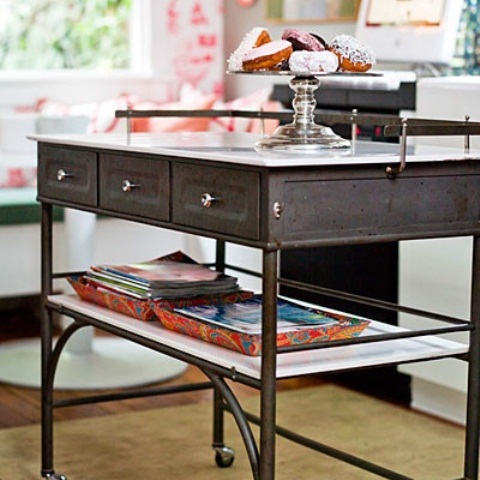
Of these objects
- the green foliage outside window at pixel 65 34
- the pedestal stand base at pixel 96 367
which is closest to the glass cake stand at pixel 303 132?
the pedestal stand base at pixel 96 367

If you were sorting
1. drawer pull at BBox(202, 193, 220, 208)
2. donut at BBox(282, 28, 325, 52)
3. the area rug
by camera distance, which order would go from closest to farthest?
1. drawer pull at BBox(202, 193, 220, 208)
2. donut at BBox(282, 28, 325, 52)
3. the area rug

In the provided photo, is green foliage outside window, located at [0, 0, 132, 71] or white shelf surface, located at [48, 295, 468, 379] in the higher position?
green foliage outside window, located at [0, 0, 132, 71]

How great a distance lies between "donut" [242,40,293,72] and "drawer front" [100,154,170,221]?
0.26 metres

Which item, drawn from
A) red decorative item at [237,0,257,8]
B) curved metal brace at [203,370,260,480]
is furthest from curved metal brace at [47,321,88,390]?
red decorative item at [237,0,257,8]

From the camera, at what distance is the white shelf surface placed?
2117mm

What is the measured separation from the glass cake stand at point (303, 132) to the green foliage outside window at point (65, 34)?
3.31 meters

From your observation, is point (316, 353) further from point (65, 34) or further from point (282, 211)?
point (65, 34)

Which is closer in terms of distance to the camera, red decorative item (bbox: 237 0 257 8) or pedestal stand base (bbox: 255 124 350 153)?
pedestal stand base (bbox: 255 124 350 153)

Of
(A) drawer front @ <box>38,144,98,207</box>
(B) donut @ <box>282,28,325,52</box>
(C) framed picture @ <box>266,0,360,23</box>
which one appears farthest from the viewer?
(C) framed picture @ <box>266,0,360,23</box>

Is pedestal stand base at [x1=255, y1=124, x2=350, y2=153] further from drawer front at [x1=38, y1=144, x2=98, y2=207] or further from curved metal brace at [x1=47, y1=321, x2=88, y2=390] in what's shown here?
curved metal brace at [x1=47, y1=321, x2=88, y2=390]

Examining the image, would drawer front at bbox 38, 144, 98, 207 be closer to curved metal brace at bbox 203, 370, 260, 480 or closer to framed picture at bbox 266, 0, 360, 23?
curved metal brace at bbox 203, 370, 260, 480

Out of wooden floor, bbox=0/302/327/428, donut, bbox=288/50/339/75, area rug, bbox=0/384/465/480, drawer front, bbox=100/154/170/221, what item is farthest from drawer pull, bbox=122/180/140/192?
wooden floor, bbox=0/302/327/428

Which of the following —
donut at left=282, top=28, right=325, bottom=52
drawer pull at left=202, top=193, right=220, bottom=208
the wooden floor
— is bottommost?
the wooden floor

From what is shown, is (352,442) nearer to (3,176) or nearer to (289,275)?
(289,275)
